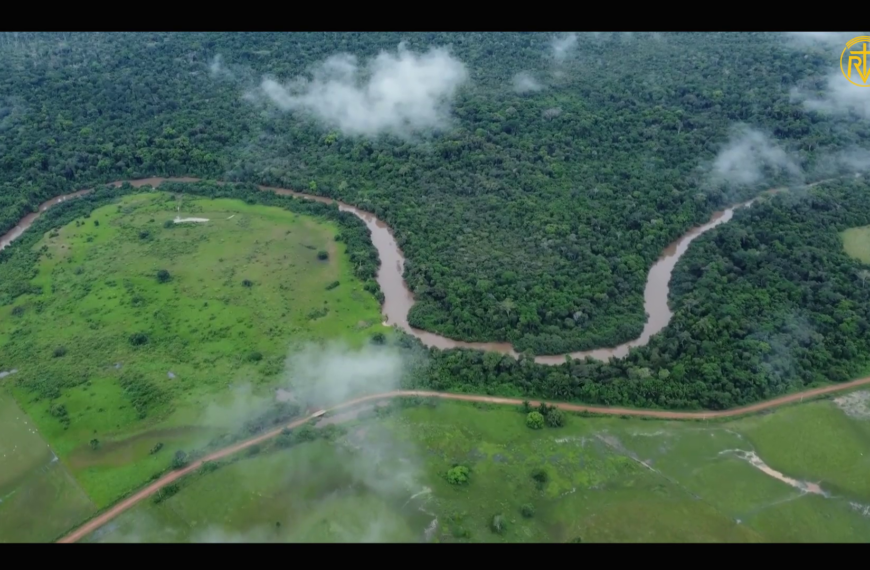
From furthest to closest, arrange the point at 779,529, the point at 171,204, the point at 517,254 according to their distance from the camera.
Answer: the point at 171,204
the point at 517,254
the point at 779,529

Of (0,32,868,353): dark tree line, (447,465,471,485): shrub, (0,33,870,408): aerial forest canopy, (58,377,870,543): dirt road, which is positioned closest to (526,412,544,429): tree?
(58,377,870,543): dirt road

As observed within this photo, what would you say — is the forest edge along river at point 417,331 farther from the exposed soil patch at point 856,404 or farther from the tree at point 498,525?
the tree at point 498,525

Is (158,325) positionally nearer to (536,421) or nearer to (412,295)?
(412,295)

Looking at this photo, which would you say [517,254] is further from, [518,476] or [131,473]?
[131,473]

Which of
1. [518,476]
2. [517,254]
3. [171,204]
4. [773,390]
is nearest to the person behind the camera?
[518,476]

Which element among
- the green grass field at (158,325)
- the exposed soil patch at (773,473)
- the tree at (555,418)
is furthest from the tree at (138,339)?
the exposed soil patch at (773,473)

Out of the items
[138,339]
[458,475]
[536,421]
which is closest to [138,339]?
[138,339]

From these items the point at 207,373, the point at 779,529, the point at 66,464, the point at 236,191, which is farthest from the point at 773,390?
the point at 236,191

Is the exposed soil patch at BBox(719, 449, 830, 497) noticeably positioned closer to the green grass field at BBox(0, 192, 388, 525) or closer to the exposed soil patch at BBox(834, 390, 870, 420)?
the exposed soil patch at BBox(834, 390, 870, 420)
